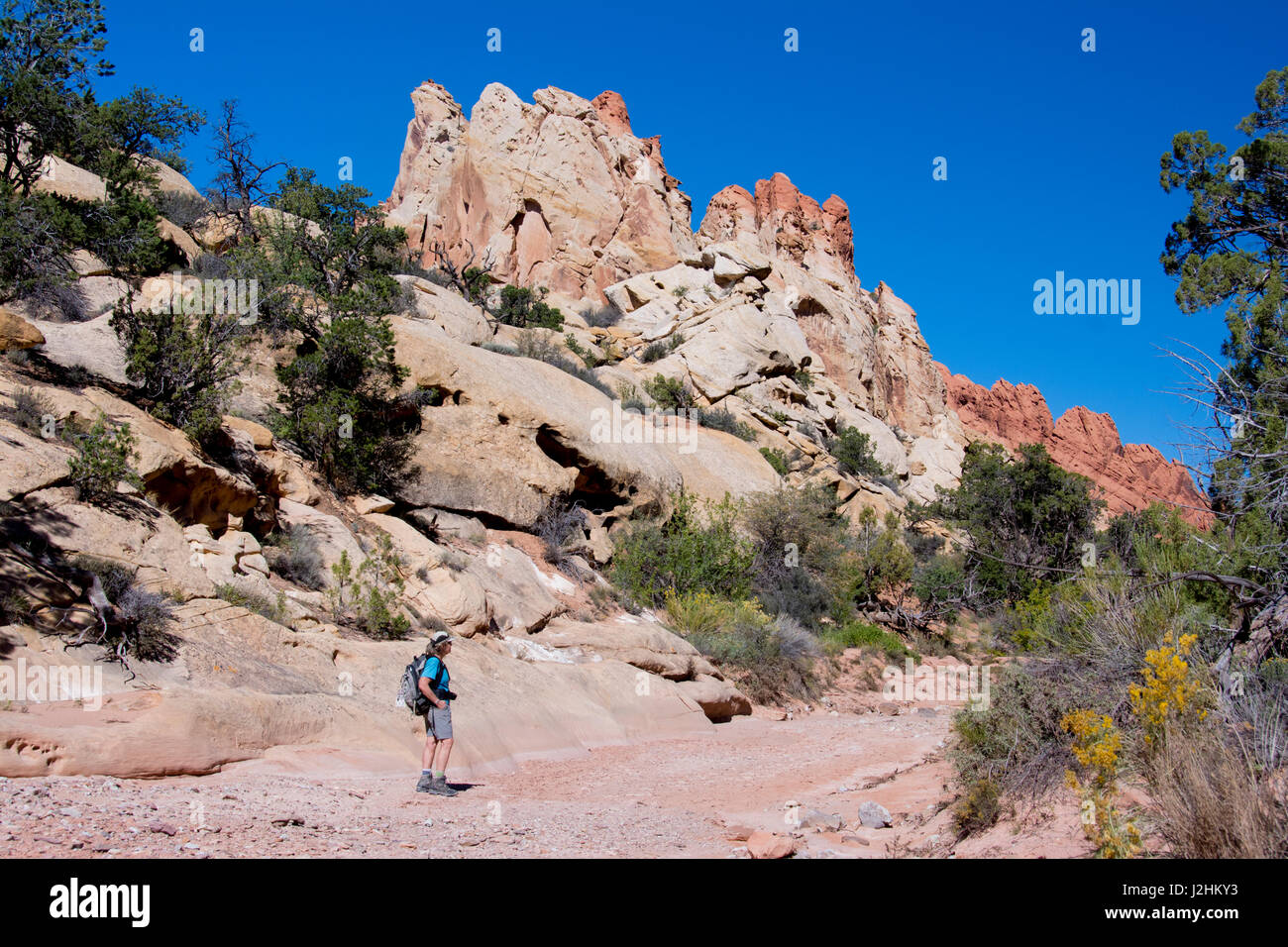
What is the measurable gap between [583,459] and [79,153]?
1163cm

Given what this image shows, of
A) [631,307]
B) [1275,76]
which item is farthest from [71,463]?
[631,307]

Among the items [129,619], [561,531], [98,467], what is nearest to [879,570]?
[561,531]

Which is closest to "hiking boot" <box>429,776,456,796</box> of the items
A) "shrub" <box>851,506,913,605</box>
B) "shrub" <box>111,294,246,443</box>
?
"shrub" <box>111,294,246,443</box>

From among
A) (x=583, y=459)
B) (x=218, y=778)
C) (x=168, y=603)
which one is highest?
(x=583, y=459)

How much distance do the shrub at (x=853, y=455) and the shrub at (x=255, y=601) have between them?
2301 centimetres

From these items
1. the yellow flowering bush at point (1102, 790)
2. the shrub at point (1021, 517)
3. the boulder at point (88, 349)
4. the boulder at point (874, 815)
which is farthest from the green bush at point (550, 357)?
the yellow flowering bush at point (1102, 790)

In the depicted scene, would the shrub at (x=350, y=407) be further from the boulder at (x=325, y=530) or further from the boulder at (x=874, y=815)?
the boulder at (x=874, y=815)

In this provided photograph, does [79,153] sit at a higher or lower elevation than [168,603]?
higher

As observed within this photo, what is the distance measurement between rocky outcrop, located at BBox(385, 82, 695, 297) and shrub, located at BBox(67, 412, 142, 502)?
102ft

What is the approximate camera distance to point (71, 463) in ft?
27.1

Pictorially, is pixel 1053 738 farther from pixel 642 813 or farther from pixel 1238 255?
pixel 1238 255

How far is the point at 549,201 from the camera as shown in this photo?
135 ft

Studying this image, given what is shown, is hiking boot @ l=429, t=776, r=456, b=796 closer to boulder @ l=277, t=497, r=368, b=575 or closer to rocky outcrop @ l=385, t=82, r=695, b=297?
boulder @ l=277, t=497, r=368, b=575

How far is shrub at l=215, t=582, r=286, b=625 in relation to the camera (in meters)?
8.63
